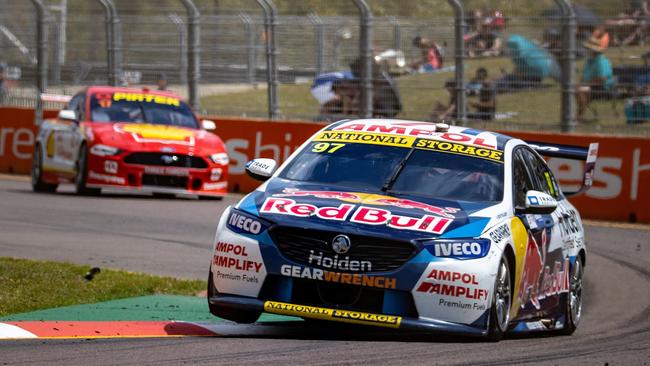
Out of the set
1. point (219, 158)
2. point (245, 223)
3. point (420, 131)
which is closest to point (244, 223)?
point (245, 223)

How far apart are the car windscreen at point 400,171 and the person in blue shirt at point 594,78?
36.1ft

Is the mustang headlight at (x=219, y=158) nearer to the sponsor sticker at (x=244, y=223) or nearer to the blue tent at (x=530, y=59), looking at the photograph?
the blue tent at (x=530, y=59)

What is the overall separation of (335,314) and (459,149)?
6.36ft

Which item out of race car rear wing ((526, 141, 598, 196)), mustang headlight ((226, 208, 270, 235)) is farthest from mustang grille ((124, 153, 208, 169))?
mustang headlight ((226, 208, 270, 235))

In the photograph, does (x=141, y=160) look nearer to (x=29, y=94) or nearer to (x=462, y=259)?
(x=29, y=94)

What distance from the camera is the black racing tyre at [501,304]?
27.4 feet

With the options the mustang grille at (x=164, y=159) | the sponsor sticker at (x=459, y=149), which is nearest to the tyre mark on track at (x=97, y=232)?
the mustang grille at (x=164, y=159)

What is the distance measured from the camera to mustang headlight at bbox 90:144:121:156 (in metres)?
19.5

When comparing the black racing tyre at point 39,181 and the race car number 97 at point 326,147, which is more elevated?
the race car number 97 at point 326,147

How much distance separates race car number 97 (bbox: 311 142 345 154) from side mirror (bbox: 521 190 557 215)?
1329 millimetres

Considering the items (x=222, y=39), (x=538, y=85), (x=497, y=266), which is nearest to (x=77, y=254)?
(x=497, y=266)

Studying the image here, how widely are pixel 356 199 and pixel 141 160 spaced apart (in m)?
11.3

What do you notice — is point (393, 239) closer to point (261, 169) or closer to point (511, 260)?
point (511, 260)

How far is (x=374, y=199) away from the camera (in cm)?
872
